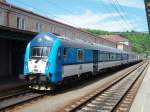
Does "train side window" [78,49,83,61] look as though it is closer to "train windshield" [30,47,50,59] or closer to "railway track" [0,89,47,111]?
"train windshield" [30,47,50,59]

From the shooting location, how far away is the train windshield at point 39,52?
1652cm

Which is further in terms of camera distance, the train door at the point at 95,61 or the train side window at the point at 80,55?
the train door at the point at 95,61

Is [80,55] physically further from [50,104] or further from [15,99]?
[50,104]

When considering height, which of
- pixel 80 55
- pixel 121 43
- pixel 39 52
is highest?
pixel 121 43

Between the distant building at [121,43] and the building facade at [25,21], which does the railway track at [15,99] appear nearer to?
the building facade at [25,21]

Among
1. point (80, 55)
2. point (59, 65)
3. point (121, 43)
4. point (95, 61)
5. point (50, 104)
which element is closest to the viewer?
point (50, 104)

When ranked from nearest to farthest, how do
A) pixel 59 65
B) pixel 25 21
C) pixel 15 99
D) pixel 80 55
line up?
pixel 15 99, pixel 59 65, pixel 80 55, pixel 25 21

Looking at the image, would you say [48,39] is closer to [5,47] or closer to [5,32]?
[5,32]

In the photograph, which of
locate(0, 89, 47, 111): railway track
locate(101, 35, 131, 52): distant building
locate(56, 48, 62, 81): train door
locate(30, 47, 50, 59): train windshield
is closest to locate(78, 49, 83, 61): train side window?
locate(56, 48, 62, 81): train door

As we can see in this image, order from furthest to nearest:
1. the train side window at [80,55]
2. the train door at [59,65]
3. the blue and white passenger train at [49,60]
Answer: the train side window at [80,55], the train door at [59,65], the blue and white passenger train at [49,60]

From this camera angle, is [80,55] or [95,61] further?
[95,61]

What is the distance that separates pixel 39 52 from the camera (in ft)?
55.1

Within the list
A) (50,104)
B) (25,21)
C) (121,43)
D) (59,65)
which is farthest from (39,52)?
(121,43)

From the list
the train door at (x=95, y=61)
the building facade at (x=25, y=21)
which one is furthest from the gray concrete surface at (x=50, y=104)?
the building facade at (x=25, y=21)
